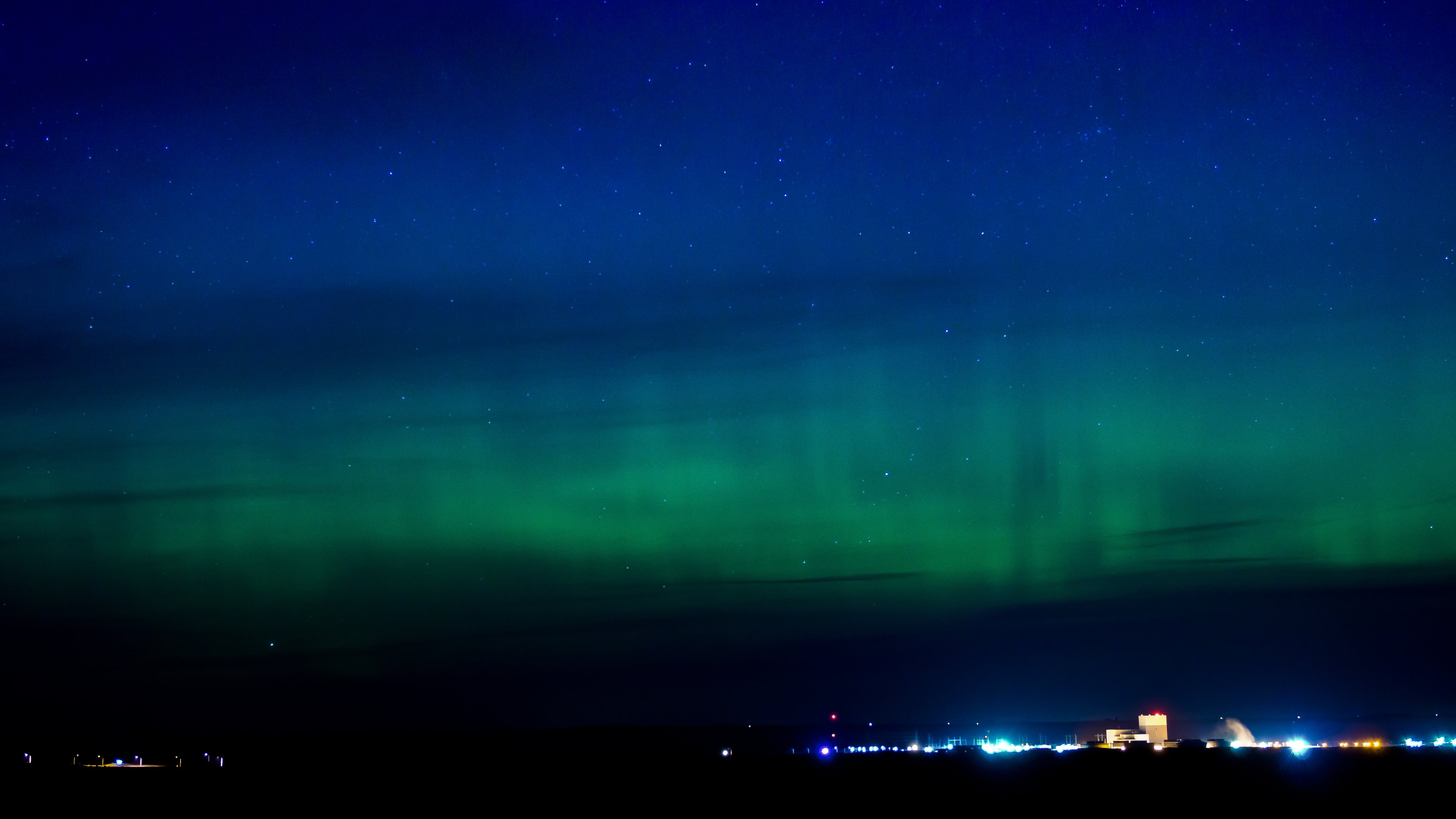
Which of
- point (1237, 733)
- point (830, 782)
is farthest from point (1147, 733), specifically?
point (830, 782)

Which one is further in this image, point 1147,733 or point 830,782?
point 1147,733

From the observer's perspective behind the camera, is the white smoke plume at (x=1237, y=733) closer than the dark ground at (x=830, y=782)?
No

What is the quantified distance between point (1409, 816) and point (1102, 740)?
102 metres

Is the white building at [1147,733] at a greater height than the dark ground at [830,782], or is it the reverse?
the white building at [1147,733]

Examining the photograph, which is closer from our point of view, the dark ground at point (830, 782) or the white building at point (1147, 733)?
the dark ground at point (830, 782)

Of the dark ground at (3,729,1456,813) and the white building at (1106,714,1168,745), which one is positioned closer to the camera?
the dark ground at (3,729,1456,813)

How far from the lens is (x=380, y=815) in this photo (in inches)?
1876

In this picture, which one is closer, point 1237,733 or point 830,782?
point 830,782

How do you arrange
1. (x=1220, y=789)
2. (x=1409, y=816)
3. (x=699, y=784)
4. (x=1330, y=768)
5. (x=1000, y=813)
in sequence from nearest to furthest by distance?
(x=1409, y=816)
(x=1000, y=813)
(x=1220, y=789)
(x=699, y=784)
(x=1330, y=768)

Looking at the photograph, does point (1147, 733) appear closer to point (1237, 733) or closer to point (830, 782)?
point (1237, 733)

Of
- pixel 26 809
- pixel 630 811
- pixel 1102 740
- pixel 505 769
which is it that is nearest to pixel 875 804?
pixel 630 811

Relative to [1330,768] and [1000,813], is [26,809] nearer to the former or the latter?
[1000,813]

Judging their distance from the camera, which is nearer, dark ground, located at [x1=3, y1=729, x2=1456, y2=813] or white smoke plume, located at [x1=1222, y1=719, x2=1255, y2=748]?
dark ground, located at [x1=3, y1=729, x2=1456, y2=813]

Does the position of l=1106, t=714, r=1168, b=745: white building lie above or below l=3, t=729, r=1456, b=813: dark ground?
above
